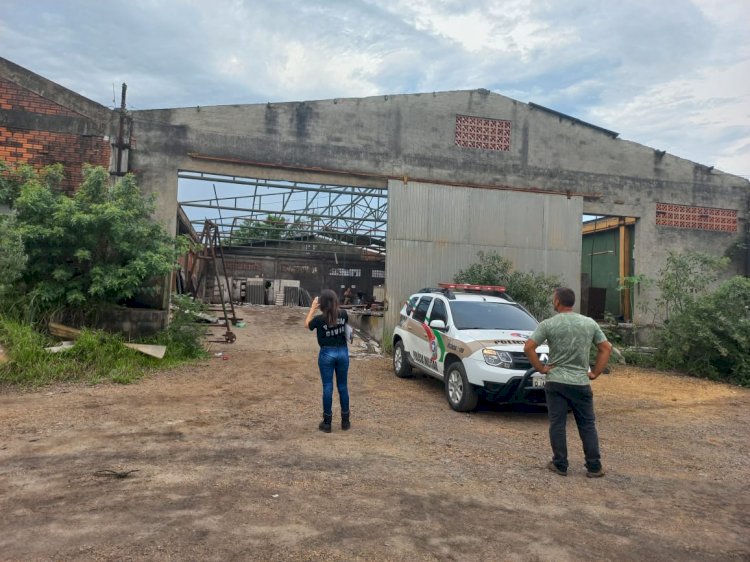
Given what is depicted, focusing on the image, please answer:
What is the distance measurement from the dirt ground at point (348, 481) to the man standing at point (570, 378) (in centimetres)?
23

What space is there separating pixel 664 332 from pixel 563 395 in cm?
875

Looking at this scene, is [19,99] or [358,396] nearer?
[358,396]

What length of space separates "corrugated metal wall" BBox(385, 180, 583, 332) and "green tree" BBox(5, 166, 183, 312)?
18.0 ft

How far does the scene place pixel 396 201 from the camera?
1308 centimetres

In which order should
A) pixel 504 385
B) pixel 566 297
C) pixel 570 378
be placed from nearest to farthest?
pixel 570 378 < pixel 566 297 < pixel 504 385

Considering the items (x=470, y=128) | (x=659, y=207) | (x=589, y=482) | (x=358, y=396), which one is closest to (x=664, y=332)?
(x=659, y=207)

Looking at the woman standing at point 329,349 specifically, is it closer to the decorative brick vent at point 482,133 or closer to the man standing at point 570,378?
the man standing at point 570,378

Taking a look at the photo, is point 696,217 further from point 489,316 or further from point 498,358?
point 498,358

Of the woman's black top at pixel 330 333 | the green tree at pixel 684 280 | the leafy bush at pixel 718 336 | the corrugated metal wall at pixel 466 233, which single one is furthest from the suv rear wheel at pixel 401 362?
the green tree at pixel 684 280

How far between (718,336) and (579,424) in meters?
8.29

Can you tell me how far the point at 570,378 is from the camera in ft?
16.1

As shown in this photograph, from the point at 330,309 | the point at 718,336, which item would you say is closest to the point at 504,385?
the point at 330,309

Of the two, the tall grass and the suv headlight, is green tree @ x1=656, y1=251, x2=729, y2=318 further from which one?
the tall grass

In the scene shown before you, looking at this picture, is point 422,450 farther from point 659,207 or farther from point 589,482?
point 659,207
